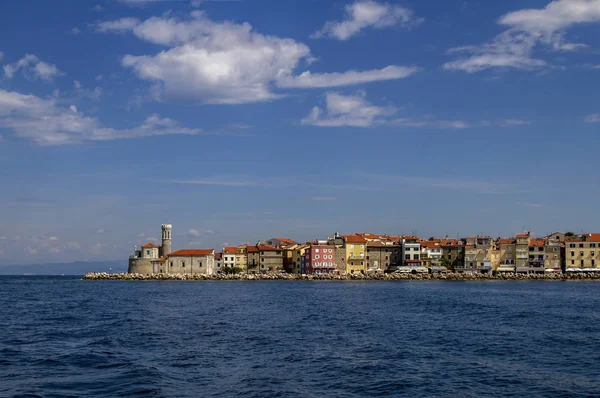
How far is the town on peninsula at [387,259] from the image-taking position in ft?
347

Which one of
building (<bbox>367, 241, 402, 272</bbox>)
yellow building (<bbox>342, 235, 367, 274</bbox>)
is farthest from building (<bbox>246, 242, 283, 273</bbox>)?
building (<bbox>367, 241, 402, 272</bbox>)

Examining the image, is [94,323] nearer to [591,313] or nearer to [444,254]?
[591,313]

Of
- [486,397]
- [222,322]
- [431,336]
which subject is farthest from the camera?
[222,322]

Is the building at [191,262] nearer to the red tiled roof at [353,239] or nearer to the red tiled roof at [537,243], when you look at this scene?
the red tiled roof at [353,239]

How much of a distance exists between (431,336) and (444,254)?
8610 cm

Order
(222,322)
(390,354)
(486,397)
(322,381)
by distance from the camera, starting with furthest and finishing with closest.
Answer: (222,322)
(390,354)
(322,381)
(486,397)

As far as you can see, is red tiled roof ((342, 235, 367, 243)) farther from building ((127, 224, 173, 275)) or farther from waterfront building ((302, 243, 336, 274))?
building ((127, 224, 173, 275))

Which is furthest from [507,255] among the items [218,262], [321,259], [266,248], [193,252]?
[193,252]

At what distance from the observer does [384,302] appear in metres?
50.2

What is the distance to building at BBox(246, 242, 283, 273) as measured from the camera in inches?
4540

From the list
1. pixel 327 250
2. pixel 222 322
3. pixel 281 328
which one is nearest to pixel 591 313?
pixel 281 328

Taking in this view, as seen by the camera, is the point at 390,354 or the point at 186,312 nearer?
the point at 390,354

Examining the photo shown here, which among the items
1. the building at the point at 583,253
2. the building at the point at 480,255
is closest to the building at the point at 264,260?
the building at the point at 480,255

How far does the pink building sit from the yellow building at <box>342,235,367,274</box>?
114 inches
